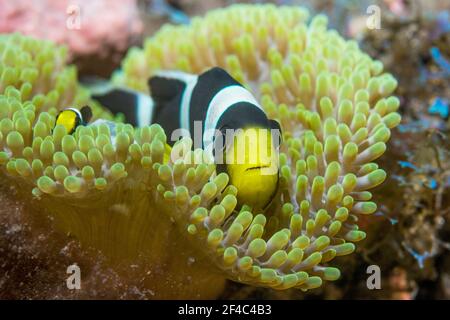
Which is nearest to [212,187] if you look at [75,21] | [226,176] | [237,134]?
[226,176]

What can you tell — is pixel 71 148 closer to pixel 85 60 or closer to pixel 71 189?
pixel 71 189

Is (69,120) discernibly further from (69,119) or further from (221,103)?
(221,103)

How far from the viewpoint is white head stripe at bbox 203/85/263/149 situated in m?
1.41

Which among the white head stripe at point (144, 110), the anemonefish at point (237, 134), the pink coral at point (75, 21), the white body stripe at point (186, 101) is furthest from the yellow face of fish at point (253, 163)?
the pink coral at point (75, 21)

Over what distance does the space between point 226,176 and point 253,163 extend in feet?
0.29

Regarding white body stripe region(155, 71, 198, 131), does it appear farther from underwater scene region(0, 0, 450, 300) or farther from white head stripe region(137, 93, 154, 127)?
white head stripe region(137, 93, 154, 127)

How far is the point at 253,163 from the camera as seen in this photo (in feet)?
4.10

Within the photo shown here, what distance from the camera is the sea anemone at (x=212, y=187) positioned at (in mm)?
1284

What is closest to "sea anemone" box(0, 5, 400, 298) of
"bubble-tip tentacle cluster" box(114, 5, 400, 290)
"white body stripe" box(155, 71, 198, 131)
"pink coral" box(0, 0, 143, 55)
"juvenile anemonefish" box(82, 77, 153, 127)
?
"bubble-tip tentacle cluster" box(114, 5, 400, 290)

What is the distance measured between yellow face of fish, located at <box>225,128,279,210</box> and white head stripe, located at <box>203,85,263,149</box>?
0.15 metres

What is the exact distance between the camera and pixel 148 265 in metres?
1.46

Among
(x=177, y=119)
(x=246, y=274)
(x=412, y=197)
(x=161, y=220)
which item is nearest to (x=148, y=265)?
(x=161, y=220)

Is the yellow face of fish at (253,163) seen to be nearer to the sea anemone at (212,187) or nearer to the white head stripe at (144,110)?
the sea anemone at (212,187)

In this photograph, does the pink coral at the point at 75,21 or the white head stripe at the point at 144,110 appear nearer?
the white head stripe at the point at 144,110
